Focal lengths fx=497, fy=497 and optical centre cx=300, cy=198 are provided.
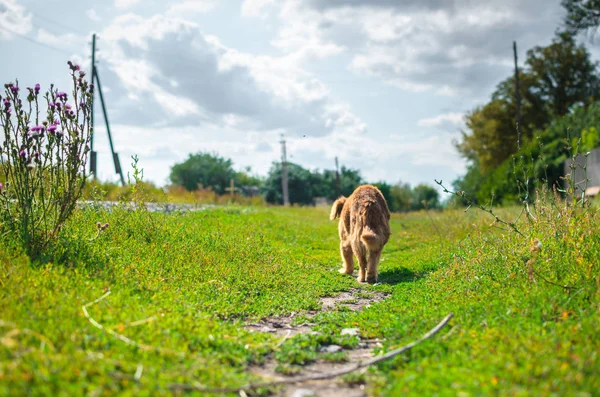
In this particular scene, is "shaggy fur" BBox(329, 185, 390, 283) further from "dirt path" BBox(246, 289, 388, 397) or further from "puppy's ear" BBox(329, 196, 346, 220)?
"dirt path" BBox(246, 289, 388, 397)

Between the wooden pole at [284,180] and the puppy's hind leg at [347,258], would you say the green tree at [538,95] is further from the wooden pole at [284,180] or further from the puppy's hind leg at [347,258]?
the puppy's hind leg at [347,258]

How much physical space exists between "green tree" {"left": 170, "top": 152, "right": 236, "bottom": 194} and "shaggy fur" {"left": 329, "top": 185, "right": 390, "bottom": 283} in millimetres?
35552

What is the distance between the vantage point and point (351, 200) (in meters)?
8.42

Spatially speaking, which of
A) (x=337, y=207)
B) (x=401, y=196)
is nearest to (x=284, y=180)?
(x=401, y=196)

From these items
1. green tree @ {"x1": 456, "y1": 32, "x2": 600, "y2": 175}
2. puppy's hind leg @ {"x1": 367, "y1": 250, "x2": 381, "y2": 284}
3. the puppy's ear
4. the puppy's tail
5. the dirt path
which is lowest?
the dirt path

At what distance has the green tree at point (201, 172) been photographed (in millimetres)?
43719

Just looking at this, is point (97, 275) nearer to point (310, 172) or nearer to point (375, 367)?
point (375, 367)

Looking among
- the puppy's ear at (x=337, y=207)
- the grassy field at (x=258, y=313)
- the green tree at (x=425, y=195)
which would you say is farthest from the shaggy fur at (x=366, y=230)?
the green tree at (x=425, y=195)

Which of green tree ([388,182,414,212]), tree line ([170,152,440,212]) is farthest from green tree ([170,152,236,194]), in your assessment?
green tree ([388,182,414,212])

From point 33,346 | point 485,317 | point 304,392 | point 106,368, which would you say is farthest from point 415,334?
point 33,346

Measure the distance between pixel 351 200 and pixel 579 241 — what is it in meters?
3.55

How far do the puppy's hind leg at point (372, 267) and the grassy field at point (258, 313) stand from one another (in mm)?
296

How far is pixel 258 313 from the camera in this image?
5488mm

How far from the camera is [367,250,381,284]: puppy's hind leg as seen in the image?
7711 millimetres
